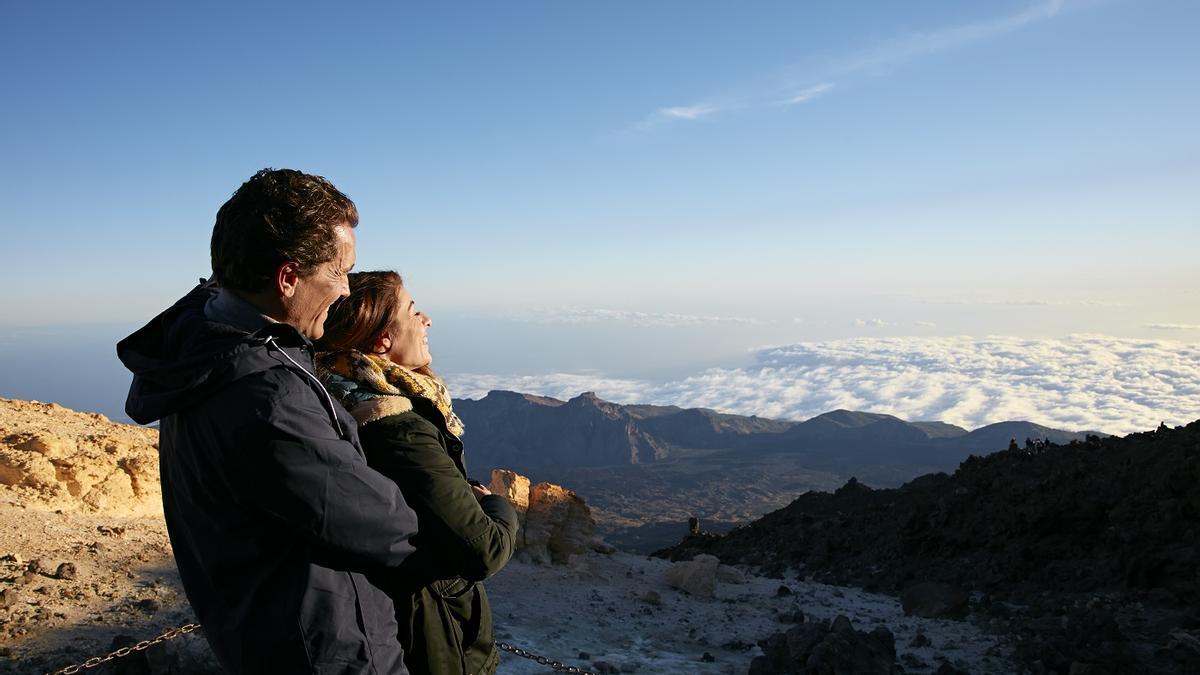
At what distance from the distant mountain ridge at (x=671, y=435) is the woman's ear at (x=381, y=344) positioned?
212 feet

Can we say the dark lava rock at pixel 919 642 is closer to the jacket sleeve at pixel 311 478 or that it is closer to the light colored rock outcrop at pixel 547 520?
the light colored rock outcrop at pixel 547 520

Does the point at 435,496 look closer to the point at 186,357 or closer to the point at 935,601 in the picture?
the point at 186,357

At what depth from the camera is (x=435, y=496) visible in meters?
1.94

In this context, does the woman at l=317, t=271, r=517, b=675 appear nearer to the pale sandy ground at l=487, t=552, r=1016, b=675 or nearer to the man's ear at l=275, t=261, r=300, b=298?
the man's ear at l=275, t=261, r=300, b=298

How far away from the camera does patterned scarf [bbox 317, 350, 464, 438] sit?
209cm

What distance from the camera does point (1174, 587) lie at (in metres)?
8.91

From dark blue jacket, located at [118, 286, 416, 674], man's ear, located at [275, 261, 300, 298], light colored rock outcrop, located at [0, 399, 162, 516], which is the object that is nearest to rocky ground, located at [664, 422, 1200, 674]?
dark blue jacket, located at [118, 286, 416, 674]

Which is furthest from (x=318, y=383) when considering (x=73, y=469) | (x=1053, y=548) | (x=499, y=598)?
(x=1053, y=548)

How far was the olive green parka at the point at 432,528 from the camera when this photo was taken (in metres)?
1.95

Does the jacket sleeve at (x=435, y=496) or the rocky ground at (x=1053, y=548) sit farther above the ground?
the jacket sleeve at (x=435, y=496)

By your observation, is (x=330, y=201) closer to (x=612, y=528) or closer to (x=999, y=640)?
(x=999, y=640)

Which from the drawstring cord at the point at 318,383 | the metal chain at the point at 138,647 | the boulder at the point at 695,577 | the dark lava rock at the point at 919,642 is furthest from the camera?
the boulder at the point at 695,577

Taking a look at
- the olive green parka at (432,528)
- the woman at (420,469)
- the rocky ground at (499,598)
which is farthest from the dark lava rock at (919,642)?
the olive green parka at (432,528)

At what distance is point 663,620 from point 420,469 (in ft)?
27.7
